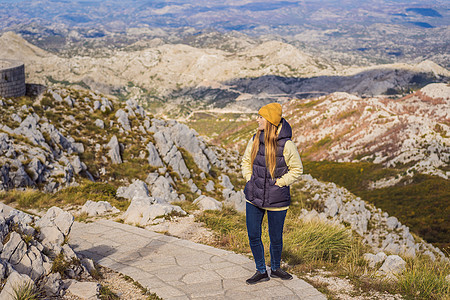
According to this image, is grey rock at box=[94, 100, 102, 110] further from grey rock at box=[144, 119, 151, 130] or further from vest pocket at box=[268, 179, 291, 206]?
vest pocket at box=[268, 179, 291, 206]

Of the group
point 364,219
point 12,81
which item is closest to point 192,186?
point 12,81

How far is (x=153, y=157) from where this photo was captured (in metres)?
26.6

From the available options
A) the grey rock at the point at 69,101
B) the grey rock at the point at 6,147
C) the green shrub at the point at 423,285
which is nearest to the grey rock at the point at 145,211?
the green shrub at the point at 423,285

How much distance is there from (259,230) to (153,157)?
21144 mm

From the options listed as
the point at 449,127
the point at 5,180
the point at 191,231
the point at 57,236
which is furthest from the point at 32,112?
the point at 449,127

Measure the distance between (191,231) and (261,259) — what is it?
456 cm

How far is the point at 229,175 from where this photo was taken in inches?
1266

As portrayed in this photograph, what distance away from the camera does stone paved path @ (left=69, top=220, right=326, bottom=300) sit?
6.22 meters

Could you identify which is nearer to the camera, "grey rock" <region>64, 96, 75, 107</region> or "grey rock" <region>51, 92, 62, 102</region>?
"grey rock" <region>51, 92, 62, 102</region>

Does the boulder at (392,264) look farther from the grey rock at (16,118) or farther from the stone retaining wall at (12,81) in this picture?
the stone retaining wall at (12,81)

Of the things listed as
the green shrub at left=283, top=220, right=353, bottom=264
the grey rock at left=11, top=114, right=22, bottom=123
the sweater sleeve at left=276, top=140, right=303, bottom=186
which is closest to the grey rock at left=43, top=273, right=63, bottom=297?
the sweater sleeve at left=276, top=140, right=303, bottom=186

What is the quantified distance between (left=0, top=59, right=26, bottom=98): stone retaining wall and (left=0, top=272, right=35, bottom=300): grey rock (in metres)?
25.4

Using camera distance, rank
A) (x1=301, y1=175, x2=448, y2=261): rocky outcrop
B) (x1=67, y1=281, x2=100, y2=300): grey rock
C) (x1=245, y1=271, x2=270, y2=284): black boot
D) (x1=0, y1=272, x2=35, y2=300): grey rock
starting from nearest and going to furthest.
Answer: (x1=0, y1=272, x2=35, y2=300): grey rock → (x1=67, y1=281, x2=100, y2=300): grey rock → (x1=245, y1=271, x2=270, y2=284): black boot → (x1=301, y1=175, x2=448, y2=261): rocky outcrop

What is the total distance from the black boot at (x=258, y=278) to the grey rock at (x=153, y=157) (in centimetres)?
2049
